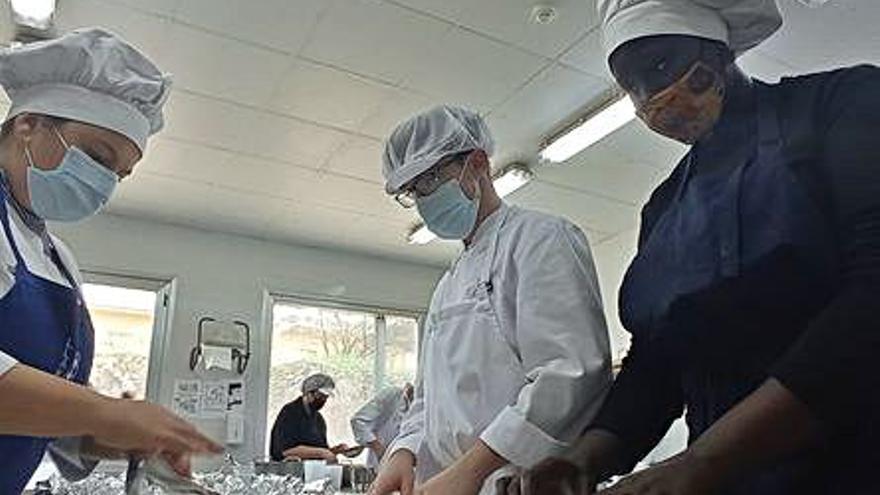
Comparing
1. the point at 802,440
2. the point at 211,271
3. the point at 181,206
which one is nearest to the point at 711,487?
the point at 802,440

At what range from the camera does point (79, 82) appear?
1.25 metres

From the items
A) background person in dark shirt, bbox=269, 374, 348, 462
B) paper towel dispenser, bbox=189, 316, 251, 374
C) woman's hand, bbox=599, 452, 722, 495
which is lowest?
woman's hand, bbox=599, 452, 722, 495

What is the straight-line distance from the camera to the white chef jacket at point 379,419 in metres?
4.26

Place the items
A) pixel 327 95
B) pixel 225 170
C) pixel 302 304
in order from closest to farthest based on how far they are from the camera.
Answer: pixel 327 95 → pixel 225 170 → pixel 302 304

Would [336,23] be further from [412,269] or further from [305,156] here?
[412,269]

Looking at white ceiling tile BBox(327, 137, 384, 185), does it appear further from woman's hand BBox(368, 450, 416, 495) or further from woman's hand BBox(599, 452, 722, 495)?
woman's hand BBox(599, 452, 722, 495)

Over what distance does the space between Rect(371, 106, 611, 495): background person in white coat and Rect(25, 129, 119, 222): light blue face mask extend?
1.76 ft

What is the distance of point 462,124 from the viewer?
1.37 metres

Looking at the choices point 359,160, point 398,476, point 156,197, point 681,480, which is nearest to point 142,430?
point 398,476

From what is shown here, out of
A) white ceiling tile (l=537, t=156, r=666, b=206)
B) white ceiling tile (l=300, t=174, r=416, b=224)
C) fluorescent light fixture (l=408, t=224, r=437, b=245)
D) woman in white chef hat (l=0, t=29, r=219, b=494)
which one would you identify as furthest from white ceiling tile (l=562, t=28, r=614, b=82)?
fluorescent light fixture (l=408, t=224, r=437, b=245)

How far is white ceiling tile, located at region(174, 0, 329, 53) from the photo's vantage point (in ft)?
8.33

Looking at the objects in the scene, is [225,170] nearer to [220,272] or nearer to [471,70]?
[220,272]

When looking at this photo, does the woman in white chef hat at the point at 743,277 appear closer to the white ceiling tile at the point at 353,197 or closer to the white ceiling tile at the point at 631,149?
the white ceiling tile at the point at 631,149

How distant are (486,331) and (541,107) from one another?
2.32 meters
